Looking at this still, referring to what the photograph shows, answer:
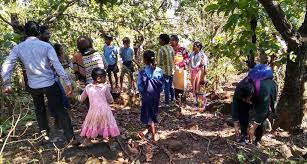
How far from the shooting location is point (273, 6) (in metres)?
6.10

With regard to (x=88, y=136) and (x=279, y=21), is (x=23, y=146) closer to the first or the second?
(x=88, y=136)

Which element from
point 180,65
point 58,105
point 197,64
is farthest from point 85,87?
point 197,64

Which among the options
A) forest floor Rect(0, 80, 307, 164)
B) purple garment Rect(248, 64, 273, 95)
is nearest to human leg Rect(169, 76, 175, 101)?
forest floor Rect(0, 80, 307, 164)

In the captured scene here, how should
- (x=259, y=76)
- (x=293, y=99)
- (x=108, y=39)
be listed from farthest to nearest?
(x=108, y=39), (x=293, y=99), (x=259, y=76)

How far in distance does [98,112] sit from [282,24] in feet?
10.4

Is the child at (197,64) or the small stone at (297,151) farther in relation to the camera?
the child at (197,64)

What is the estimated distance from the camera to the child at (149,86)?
240 inches

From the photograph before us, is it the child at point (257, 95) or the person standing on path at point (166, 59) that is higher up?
the person standing on path at point (166, 59)

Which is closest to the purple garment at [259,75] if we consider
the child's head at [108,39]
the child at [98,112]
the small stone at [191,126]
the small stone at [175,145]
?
the small stone at [175,145]

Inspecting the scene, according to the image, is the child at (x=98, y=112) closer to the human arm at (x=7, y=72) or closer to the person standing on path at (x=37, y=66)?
the person standing on path at (x=37, y=66)

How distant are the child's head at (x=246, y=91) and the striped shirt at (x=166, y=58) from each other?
2766 millimetres

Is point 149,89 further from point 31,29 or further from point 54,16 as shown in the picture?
point 54,16

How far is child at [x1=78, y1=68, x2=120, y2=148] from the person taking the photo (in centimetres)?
562

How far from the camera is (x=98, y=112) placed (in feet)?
18.4
